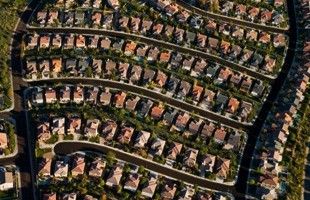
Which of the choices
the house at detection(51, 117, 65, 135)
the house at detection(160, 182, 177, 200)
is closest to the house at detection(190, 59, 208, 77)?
the house at detection(160, 182, 177, 200)

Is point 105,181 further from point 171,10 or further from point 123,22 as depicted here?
point 171,10

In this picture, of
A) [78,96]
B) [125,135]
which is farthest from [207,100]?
[78,96]

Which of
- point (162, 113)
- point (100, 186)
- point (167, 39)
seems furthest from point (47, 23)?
point (100, 186)

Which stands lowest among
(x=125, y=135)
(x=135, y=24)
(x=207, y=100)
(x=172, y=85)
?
(x=125, y=135)

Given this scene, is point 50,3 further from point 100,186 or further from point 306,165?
point 306,165

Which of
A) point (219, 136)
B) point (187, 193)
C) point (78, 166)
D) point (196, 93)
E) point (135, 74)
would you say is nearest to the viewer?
point (187, 193)

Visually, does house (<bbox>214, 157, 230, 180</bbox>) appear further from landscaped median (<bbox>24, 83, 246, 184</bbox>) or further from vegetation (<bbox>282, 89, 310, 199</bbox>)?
vegetation (<bbox>282, 89, 310, 199</bbox>)

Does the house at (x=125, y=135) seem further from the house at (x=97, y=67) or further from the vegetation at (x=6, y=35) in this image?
the vegetation at (x=6, y=35)

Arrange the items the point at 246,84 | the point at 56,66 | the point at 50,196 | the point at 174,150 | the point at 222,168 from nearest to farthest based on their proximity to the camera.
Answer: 1. the point at 50,196
2. the point at 222,168
3. the point at 174,150
4. the point at 56,66
5. the point at 246,84
